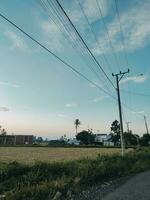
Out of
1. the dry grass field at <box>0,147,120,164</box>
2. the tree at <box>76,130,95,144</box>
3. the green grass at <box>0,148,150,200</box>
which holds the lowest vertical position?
the green grass at <box>0,148,150,200</box>

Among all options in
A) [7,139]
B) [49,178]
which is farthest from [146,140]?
[49,178]

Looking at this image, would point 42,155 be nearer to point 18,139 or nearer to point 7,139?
point 7,139

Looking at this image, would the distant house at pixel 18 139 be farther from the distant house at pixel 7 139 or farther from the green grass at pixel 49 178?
the green grass at pixel 49 178

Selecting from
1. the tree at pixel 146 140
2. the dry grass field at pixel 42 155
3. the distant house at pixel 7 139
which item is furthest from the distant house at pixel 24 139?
the dry grass field at pixel 42 155

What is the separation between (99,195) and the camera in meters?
12.4

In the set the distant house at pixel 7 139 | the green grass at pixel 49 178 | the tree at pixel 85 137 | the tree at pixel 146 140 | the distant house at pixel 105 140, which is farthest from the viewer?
the distant house at pixel 7 139

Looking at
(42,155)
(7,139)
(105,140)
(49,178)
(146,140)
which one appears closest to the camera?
(49,178)

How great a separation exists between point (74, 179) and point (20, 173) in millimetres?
3439

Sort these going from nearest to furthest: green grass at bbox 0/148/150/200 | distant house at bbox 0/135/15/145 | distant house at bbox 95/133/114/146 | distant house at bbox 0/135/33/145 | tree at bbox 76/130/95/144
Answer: green grass at bbox 0/148/150/200
tree at bbox 76/130/95/144
distant house at bbox 95/133/114/146
distant house at bbox 0/135/15/145
distant house at bbox 0/135/33/145

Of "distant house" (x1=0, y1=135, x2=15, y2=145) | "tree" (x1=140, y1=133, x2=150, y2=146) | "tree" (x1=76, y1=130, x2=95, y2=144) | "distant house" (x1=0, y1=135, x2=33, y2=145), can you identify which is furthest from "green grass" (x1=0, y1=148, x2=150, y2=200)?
"distant house" (x1=0, y1=135, x2=33, y2=145)

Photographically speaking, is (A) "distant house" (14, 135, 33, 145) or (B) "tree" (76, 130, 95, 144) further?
(A) "distant house" (14, 135, 33, 145)

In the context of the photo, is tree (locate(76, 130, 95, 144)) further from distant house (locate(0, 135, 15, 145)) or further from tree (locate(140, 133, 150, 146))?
distant house (locate(0, 135, 15, 145))

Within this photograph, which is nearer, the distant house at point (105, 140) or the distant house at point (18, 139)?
the distant house at point (105, 140)

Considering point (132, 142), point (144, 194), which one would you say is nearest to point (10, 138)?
point (132, 142)
